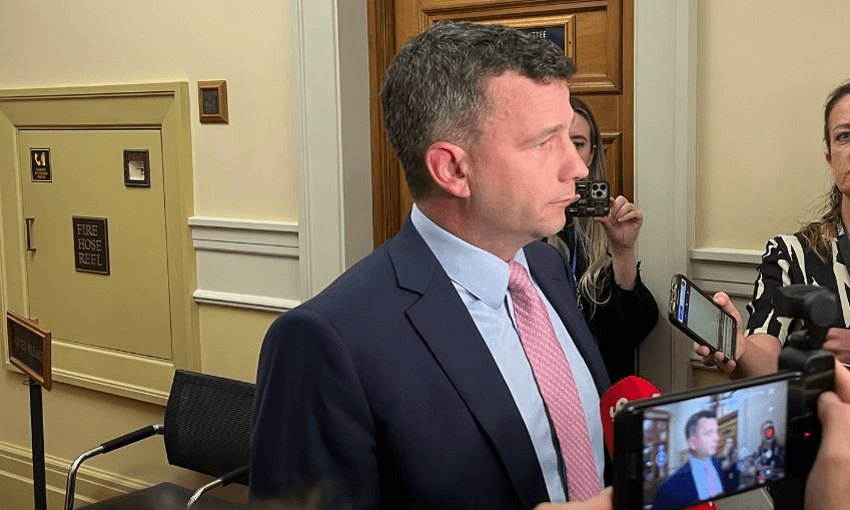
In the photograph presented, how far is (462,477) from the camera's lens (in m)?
1.42

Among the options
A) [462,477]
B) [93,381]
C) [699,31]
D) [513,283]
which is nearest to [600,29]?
[699,31]

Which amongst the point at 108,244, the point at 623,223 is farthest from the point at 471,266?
the point at 108,244

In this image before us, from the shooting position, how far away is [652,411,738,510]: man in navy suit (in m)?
1.03

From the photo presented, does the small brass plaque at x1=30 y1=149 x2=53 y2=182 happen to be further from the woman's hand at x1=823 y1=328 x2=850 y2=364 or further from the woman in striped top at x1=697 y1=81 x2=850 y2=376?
the woman's hand at x1=823 y1=328 x2=850 y2=364

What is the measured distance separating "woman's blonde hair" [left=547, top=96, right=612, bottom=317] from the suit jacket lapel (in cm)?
148

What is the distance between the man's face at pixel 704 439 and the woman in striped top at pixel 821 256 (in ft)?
4.62

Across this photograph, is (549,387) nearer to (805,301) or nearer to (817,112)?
(805,301)

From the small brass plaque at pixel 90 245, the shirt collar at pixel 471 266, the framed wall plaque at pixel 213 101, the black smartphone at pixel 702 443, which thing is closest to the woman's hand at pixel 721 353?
the shirt collar at pixel 471 266

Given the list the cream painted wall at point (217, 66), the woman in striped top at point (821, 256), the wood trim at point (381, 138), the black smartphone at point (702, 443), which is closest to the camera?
the black smartphone at point (702, 443)

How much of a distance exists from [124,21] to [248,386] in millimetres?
1803

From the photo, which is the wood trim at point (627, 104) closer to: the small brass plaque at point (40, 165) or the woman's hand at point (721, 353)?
the woman's hand at point (721, 353)

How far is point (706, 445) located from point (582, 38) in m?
2.51

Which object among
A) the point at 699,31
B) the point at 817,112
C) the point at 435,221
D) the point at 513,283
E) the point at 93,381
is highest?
the point at 699,31

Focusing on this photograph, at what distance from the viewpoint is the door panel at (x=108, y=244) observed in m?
4.43
